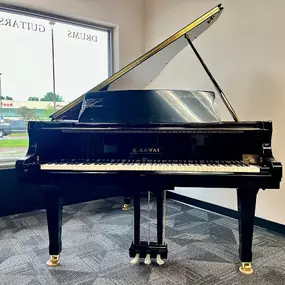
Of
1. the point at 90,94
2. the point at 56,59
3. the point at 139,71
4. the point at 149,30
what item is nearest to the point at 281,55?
Result: the point at 139,71

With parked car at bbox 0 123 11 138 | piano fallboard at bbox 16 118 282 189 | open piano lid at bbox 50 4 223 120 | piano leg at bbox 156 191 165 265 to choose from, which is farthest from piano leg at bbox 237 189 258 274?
parked car at bbox 0 123 11 138

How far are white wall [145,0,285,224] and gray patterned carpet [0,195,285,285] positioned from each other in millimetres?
372

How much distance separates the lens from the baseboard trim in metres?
2.75

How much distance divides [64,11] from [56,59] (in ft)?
1.89

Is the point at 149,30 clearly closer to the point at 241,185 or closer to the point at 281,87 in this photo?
the point at 281,87

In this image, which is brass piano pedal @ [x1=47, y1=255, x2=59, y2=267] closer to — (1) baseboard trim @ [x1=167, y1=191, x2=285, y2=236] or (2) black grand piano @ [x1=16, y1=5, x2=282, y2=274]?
(2) black grand piano @ [x1=16, y1=5, x2=282, y2=274]

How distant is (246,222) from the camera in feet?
6.37

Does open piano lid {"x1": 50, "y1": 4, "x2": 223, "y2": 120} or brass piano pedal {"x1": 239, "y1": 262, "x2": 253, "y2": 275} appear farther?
open piano lid {"x1": 50, "y1": 4, "x2": 223, "y2": 120}

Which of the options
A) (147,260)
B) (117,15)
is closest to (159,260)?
(147,260)

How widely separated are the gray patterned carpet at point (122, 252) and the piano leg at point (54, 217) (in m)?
0.10

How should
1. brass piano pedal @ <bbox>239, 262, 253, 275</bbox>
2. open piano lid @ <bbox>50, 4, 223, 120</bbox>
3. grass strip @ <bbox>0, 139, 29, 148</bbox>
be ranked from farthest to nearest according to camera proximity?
1. grass strip @ <bbox>0, 139, 29, 148</bbox>
2. open piano lid @ <bbox>50, 4, 223, 120</bbox>
3. brass piano pedal @ <bbox>239, 262, 253, 275</bbox>

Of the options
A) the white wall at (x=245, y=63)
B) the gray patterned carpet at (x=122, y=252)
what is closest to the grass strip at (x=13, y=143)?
the gray patterned carpet at (x=122, y=252)

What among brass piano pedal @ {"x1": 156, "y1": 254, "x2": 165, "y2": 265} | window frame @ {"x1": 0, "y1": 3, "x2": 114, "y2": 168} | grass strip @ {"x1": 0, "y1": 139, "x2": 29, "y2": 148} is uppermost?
window frame @ {"x1": 0, "y1": 3, "x2": 114, "y2": 168}

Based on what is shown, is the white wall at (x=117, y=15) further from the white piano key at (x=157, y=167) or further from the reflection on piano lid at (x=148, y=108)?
the white piano key at (x=157, y=167)
